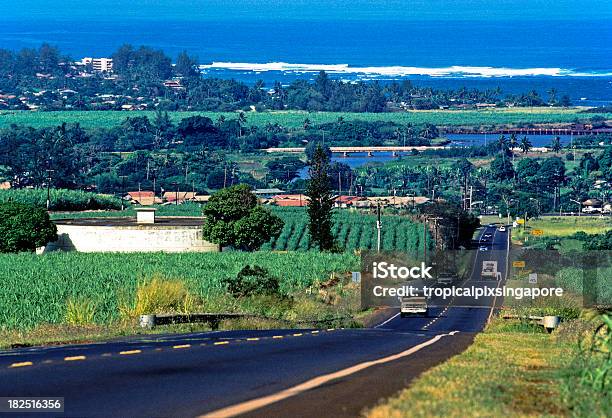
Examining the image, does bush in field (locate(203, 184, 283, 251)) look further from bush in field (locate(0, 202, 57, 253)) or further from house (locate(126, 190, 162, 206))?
house (locate(126, 190, 162, 206))

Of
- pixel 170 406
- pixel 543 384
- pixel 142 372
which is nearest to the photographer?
pixel 170 406

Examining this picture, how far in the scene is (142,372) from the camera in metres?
17.3

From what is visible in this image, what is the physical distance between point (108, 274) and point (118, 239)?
2568 centimetres

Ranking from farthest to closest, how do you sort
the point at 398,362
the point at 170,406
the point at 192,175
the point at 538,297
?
the point at 192,175, the point at 538,297, the point at 398,362, the point at 170,406

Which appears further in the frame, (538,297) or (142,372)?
(538,297)

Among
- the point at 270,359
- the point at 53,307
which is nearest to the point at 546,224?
the point at 53,307

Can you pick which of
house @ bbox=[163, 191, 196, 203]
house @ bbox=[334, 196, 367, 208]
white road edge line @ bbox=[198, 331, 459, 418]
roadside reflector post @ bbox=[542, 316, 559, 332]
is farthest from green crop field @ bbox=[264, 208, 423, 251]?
Result: white road edge line @ bbox=[198, 331, 459, 418]

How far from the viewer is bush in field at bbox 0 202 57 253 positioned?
75.6m

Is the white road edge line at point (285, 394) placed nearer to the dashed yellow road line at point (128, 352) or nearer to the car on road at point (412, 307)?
the dashed yellow road line at point (128, 352)

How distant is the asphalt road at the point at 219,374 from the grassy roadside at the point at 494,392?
1.45ft

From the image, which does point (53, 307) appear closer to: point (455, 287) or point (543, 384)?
point (543, 384)

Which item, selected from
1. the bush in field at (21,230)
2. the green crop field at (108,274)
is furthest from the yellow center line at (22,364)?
the bush in field at (21,230)

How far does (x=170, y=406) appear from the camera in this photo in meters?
14.3

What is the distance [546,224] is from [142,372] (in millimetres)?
113365
